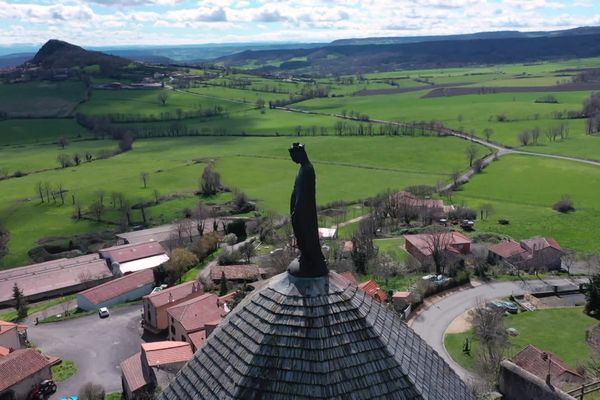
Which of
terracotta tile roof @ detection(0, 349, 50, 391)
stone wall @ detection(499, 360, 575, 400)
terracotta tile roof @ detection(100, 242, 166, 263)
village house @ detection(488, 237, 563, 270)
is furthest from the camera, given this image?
terracotta tile roof @ detection(100, 242, 166, 263)

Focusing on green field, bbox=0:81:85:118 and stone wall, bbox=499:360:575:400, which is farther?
green field, bbox=0:81:85:118

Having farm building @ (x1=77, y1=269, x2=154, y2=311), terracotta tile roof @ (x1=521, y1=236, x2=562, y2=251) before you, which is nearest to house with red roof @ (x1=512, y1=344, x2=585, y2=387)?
terracotta tile roof @ (x1=521, y1=236, x2=562, y2=251)

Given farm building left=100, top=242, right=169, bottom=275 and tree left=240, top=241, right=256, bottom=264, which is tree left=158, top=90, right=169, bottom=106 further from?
tree left=240, top=241, right=256, bottom=264

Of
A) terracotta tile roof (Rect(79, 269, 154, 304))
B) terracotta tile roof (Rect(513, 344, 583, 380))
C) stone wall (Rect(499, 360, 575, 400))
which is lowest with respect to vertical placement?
terracotta tile roof (Rect(79, 269, 154, 304))

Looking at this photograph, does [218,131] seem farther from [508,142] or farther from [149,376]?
[149,376]

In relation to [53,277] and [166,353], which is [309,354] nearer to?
[166,353]

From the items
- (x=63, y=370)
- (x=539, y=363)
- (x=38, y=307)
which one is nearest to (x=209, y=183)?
(x=38, y=307)

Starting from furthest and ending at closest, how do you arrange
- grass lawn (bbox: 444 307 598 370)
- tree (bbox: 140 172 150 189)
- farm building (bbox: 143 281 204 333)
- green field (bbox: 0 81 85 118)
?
1. green field (bbox: 0 81 85 118)
2. tree (bbox: 140 172 150 189)
3. farm building (bbox: 143 281 204 333)
4. grass lawn (bbox: 444 307 598 370)
